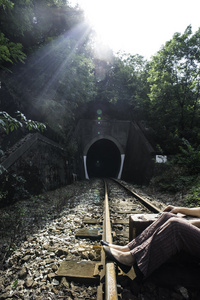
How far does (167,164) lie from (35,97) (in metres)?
7.55

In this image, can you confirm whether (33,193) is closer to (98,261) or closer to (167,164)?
(98,261)

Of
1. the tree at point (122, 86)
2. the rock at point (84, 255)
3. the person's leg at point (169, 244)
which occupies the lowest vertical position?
the rock at point (84, 255)

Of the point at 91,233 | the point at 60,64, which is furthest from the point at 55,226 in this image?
the point at 60,64

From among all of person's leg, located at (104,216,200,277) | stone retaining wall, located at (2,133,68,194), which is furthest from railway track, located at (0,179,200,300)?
stone retaining wall, located at (2,133,68,194)

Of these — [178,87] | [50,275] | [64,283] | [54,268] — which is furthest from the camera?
[178,87]

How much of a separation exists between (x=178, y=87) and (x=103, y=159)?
19.0 m

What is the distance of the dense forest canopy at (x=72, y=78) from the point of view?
6.04m

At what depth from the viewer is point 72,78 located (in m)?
8.55

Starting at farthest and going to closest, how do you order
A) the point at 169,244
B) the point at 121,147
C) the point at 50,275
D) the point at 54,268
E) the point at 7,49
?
the point at 121,147 → the point at 7,49 → the point at 54,268 → the point at 50,275 → the point at 169,244

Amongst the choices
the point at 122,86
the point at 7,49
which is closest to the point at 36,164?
the point at 7,49

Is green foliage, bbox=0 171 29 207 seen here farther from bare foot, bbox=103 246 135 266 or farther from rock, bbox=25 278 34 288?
bare foot, bbox=103 246 135 266

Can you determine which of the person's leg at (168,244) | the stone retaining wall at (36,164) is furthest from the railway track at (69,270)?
the stone retaining wall at (36,164)

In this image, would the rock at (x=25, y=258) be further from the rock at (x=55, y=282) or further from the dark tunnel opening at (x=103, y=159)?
the dark tunnel opening at (x=103, y=159)

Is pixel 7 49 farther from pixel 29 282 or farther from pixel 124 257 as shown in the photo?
pixel 124 257
